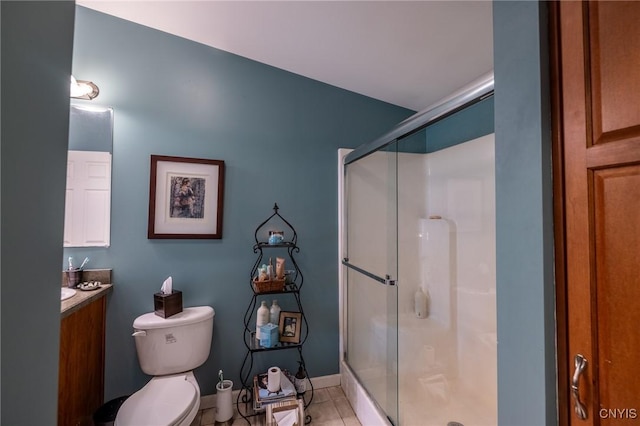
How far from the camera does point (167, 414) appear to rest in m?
1.37

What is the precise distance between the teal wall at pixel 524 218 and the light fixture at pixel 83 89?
6.89 ft

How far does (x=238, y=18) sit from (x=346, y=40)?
0.64 metres

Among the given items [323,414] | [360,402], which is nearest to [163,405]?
[323,414]

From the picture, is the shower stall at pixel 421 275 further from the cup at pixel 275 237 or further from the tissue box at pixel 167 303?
the tissue box at pixel 167 303

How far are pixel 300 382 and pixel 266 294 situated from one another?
66 cm

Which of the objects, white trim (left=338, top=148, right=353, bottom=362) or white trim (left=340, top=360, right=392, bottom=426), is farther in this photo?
white trim (left=338, top=148, right=353, bottom=362)

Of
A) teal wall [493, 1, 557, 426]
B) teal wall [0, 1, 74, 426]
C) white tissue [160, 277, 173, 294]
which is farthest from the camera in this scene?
white tissue [160, 277, 173, 294]

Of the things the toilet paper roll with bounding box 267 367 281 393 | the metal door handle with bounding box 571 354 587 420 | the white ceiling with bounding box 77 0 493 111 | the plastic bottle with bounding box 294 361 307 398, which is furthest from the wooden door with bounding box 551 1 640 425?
the plastic bottle with bounding box 294 361 307 398

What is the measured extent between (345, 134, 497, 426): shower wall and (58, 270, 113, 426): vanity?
1625 millimetres

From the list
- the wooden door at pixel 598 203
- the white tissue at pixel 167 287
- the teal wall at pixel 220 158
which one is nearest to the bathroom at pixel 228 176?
the teal wall at pixel 220 158

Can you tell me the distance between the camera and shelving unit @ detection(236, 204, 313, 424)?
6.44 ft

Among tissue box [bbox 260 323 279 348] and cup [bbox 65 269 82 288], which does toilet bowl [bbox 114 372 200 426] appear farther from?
cup [bbox 65 269 82 288]

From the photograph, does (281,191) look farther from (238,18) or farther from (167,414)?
(167,414)

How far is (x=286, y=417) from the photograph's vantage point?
5.59 ft
